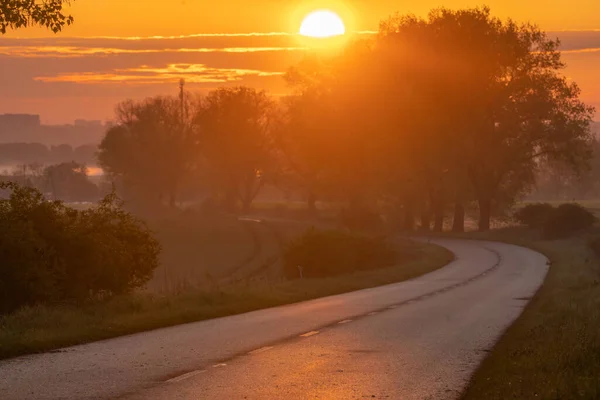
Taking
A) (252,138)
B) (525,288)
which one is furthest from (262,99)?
(525,288)

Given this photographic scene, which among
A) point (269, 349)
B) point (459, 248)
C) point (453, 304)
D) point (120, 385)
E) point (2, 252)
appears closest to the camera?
point (120, 385)

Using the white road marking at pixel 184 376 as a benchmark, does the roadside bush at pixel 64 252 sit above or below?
above

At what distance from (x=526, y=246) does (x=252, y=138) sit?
63611 millimetres

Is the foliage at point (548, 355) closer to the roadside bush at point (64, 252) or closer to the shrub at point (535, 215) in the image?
the roadside bush at point (64, 252)

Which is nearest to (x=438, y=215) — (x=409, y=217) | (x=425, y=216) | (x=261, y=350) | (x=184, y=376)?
(x=409, y=217)

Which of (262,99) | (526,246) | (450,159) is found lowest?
(526,246)

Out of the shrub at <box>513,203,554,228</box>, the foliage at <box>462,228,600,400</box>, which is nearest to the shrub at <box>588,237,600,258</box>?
the shrub at <box>513,203,554,228</box>

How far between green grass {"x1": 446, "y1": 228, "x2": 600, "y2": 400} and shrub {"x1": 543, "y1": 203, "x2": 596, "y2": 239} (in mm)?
52898

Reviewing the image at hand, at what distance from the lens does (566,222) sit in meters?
84.8

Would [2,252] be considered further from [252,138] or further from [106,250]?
[252,138]

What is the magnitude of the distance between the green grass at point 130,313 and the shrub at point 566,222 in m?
50.9

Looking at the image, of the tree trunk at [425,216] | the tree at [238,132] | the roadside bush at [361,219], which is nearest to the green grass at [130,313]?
the roadside bush at [361,219]

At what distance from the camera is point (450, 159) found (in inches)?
3484

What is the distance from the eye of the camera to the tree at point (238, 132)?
134125 millimetres
